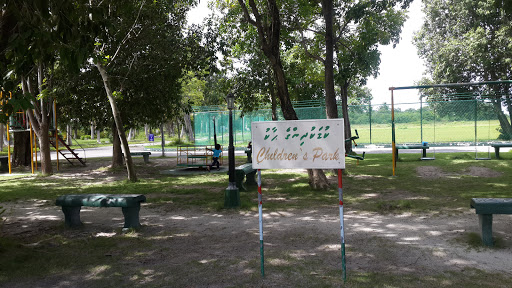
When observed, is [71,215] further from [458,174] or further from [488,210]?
[458,174]

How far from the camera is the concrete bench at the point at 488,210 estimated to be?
5367 millimetres

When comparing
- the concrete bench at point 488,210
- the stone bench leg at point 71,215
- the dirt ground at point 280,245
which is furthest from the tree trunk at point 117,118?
the concrete bench at point 488,210

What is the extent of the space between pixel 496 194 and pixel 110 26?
8.31m

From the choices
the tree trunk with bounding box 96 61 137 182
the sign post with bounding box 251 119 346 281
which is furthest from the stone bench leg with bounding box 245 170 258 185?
the sign post with bounding box 251 119 346 281

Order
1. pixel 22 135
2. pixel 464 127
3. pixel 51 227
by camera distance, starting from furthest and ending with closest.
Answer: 1. pixel 464 127
2. pixel 22 135
3. pixel 51 227

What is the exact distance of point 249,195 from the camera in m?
10.3

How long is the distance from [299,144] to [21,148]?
19719 mm

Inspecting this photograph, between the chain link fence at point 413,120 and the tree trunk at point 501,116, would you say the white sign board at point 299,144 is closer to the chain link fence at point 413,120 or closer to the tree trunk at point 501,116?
the chain link fence at point 413,120

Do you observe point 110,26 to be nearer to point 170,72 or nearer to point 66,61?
point 66,61

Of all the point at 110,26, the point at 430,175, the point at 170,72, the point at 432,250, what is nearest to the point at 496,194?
the point at 430,175

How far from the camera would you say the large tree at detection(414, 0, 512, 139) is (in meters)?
28.2

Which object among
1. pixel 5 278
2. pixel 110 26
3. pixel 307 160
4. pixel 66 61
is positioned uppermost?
pixel 110 26

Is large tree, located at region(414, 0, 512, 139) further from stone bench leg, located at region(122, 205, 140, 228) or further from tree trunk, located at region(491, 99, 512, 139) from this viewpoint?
stone bench leg, located at region(122, 205, 140, 228)

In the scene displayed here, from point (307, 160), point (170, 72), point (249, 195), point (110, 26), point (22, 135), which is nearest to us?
point (307, 160)
